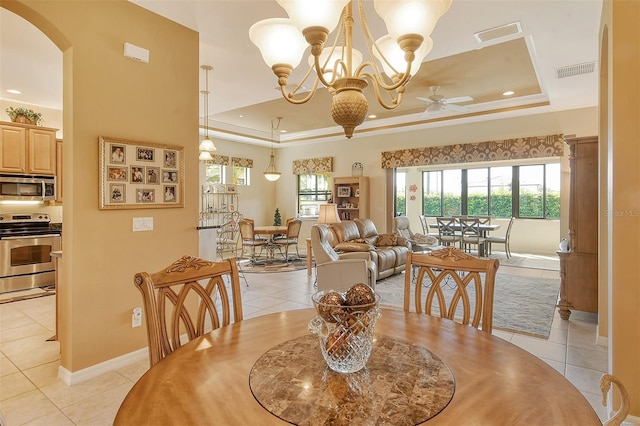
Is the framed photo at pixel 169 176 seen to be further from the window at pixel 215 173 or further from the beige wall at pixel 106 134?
the window at pixel 215 173

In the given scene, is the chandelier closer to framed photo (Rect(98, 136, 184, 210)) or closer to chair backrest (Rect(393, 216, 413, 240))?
framed photo (Rect(98, 136, 184, 210))

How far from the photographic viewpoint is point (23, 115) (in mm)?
5148

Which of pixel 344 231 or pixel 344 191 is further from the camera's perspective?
pixel 344 191

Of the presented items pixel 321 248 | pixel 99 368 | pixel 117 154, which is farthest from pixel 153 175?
pixel 321 248

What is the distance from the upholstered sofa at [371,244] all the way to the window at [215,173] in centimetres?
392

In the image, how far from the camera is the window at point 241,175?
888cm

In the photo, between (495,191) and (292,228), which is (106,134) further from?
(495,191)

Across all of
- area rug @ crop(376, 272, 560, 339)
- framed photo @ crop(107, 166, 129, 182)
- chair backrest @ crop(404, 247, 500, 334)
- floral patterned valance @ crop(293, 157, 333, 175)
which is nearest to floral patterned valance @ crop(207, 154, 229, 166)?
floral patterned valance @ crop(293, 157, 333, 175)

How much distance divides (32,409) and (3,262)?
392cm

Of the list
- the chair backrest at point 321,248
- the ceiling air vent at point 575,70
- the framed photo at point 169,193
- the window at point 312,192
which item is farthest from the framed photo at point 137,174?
the window at point 312,192

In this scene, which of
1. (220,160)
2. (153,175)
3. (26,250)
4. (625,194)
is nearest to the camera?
(625,194)

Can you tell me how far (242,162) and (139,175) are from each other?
6.23 meters

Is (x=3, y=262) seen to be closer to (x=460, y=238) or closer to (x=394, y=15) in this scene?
(x=394, y=15)

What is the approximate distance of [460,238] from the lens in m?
7.48
